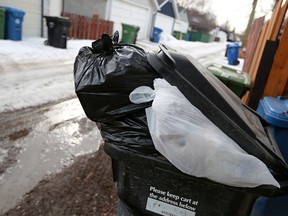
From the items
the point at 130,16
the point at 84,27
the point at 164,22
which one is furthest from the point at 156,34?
the point at 84,27

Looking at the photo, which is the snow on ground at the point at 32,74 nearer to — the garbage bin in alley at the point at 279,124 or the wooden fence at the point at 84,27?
the garbage bin in alley at the point at 279,124

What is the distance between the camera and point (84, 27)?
13.2 metres

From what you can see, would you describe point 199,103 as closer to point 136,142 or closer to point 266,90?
point 136,142

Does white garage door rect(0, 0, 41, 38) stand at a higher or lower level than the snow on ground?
higher

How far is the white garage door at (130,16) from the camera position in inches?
672

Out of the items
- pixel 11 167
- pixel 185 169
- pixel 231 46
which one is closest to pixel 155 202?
pixel 185 169

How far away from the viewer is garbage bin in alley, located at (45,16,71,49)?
952cm

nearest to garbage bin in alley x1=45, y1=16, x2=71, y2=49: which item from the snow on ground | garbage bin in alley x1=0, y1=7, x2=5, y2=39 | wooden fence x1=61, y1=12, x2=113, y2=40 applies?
the snow on ground

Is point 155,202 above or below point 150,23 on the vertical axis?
below

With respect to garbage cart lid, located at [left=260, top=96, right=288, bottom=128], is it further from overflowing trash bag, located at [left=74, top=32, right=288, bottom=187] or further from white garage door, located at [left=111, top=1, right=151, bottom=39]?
white garage door, located at [left=111, top=1, right=151, bottom=39]

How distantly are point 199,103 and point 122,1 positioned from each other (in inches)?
697

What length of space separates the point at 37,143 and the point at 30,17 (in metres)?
9.34

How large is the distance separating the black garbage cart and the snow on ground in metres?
1.20

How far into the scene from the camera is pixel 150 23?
2162 centimetres
